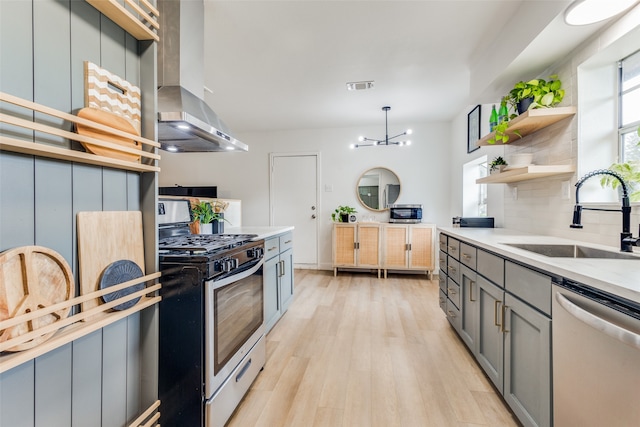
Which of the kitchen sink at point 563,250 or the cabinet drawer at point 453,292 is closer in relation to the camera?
the kitchen sink at point 563,250

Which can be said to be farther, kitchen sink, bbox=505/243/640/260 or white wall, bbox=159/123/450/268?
white wall, bbox=159/123/450/268

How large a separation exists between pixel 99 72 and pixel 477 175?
13.6ft

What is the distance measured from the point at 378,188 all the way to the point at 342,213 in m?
0.78

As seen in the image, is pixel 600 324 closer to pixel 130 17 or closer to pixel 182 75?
pixel 130 17

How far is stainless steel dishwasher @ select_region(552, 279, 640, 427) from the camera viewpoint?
0.77 m

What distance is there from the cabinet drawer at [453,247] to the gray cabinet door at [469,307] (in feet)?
0.53

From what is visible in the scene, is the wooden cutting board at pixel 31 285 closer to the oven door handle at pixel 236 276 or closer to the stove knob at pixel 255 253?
the oven door handle at pixel 236 276

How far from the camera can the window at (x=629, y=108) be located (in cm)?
158

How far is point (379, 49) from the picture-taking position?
248cm

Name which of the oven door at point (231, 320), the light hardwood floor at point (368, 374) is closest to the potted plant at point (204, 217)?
the oven door at point (231, 320)

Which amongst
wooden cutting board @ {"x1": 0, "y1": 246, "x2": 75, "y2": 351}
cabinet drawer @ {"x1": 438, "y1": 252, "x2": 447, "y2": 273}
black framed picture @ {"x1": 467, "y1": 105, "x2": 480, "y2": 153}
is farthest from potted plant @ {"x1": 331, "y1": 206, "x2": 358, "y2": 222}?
wooden cutting board @ {"x1": 0, "y1": 246, "x2": 75, "y2": 351}

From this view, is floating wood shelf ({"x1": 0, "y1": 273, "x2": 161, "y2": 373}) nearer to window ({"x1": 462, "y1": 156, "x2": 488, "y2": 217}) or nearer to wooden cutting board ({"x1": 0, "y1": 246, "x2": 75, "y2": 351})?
wooden cutting board ({"x1": 0, "y1": 246, "x2": 75, "y2": 351})

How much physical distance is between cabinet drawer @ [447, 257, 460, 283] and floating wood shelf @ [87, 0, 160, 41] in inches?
92.0

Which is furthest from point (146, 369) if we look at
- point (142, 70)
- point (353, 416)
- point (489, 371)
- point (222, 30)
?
point (222, 30)
